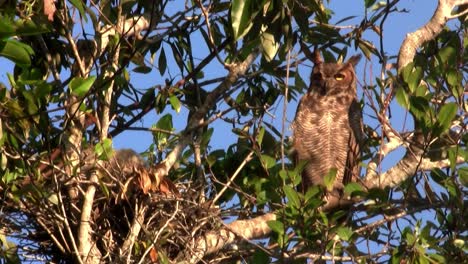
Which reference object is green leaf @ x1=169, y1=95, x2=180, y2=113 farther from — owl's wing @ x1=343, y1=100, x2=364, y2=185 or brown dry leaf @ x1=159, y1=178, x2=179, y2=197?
owl's wing @ x1=343, y1=100, x2=364, y2=185

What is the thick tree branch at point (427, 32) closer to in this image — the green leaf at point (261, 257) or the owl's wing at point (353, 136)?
the green leaf at point (261, 257)

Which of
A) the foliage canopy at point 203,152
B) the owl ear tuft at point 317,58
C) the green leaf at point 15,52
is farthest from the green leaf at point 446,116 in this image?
the owl ear tuft at point 317,58

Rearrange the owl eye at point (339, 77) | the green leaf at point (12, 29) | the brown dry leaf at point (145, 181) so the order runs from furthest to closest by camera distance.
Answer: the owl eye at point (339, 77), the brown dry leaf at point (145, 181), the green leaf at point (12, 29)

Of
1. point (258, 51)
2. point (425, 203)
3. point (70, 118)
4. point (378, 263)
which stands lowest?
point (378, 263)

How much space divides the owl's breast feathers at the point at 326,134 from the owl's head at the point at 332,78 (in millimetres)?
64

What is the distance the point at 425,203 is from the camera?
13.1ft

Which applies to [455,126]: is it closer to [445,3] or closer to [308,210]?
[445,3]

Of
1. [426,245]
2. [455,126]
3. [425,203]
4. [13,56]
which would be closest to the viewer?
[13,56]

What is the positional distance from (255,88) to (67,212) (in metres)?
1.39

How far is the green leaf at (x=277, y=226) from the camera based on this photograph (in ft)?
12.3

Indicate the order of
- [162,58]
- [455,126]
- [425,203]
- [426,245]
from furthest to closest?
[162,58] < [455,126] < [425,203] < [426,245]

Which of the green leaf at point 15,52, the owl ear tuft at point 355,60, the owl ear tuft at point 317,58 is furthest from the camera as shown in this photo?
the owl ear tuft at point 355,60

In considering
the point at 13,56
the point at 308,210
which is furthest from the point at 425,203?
the point at 13,56

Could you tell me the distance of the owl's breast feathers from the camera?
590cm
